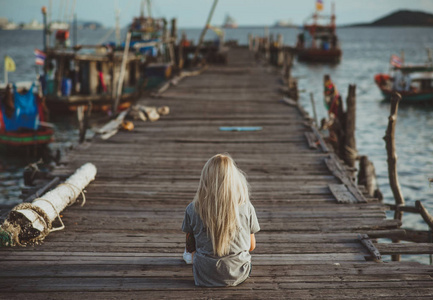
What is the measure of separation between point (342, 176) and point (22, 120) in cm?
1403

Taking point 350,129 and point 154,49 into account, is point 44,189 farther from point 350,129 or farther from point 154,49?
point 154,49

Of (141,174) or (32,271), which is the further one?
(141,174)

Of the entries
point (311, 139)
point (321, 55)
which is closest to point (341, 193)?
point (311, 139)

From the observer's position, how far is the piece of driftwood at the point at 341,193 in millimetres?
7351

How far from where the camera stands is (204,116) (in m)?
14.3

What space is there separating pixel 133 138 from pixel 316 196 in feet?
18.3

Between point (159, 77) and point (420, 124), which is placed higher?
point (159, 77)

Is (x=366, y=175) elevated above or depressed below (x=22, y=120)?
below

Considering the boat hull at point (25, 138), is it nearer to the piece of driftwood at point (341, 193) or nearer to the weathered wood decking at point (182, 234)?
the weathered wood decking at point (182, 234)

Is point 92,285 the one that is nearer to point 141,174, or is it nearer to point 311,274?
point 311,274

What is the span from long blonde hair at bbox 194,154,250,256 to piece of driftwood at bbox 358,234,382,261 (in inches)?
73.5

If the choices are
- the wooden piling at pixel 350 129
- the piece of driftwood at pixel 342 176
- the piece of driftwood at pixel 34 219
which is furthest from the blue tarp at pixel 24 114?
the piece of driftwood at pixel 342 176

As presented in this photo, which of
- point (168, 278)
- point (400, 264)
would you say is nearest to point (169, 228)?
point (168, 278)

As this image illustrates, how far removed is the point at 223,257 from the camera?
4531 mm
